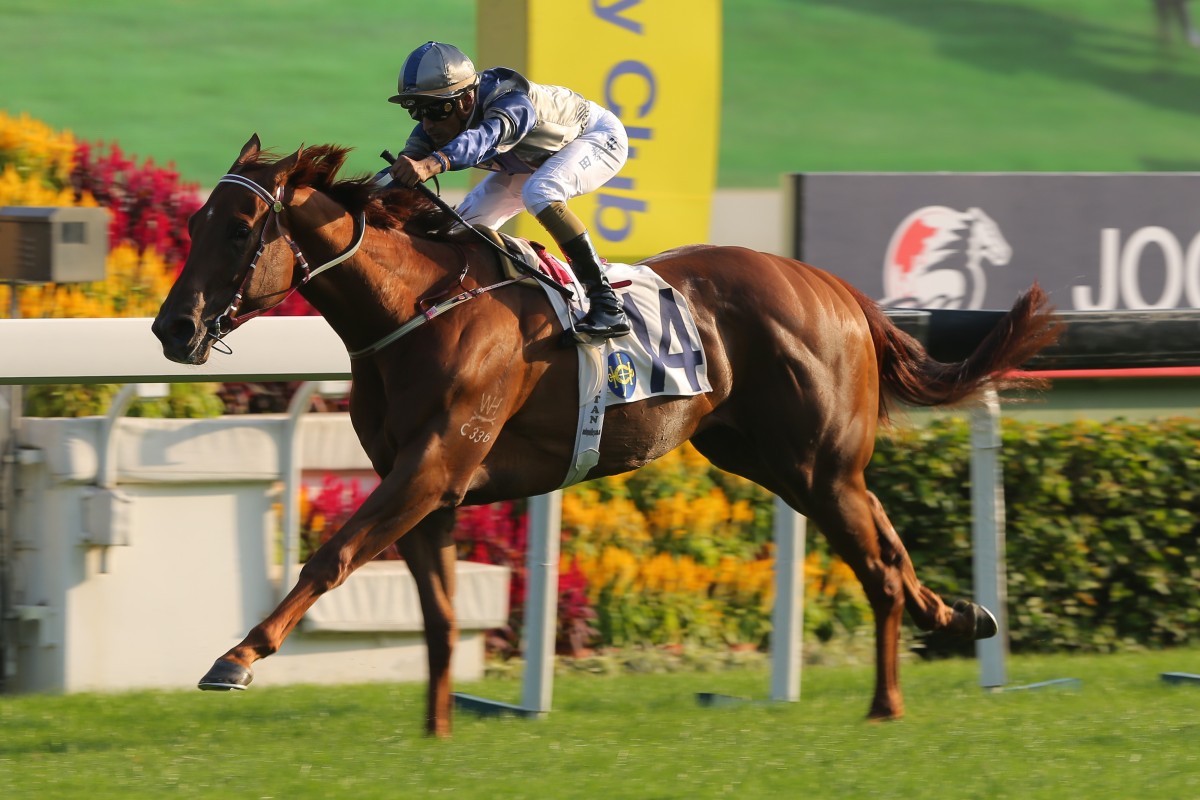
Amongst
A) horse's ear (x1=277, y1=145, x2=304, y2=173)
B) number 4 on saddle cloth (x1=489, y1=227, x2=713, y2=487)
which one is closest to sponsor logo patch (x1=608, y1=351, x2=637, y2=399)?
number 4 on saddle cloth (x1=489, y1=227, x2=713, y2=487)

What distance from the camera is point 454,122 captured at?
4.66 metres

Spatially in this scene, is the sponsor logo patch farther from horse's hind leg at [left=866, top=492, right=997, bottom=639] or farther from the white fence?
horse's hind leg at [left=866, top=492, right=997, bottom=639]

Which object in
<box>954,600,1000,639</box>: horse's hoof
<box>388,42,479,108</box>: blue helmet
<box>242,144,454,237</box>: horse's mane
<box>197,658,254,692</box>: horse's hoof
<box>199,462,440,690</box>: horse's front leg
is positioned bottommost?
<box>197,658,254,692</box>: horse's hoof

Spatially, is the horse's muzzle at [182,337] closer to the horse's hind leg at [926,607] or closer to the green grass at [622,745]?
the green grass at [622,745]

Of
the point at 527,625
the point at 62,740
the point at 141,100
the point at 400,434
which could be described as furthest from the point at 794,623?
the point at 141,100

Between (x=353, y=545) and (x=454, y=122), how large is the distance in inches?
47.6

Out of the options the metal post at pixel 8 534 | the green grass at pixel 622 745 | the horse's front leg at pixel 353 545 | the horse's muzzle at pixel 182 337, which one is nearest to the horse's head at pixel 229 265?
the horse's muzzle at pixel 182 337

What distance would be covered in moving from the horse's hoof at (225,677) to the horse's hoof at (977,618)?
246 centimetres

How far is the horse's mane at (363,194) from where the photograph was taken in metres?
4.51

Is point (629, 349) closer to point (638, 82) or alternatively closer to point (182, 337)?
point (182, 337)

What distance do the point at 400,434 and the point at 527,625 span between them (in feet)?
3.17

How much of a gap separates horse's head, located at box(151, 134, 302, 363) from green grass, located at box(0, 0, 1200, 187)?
1224cm

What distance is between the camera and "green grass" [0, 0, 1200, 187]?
1742 centimetres

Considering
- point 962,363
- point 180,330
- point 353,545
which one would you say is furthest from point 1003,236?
point 180,330
